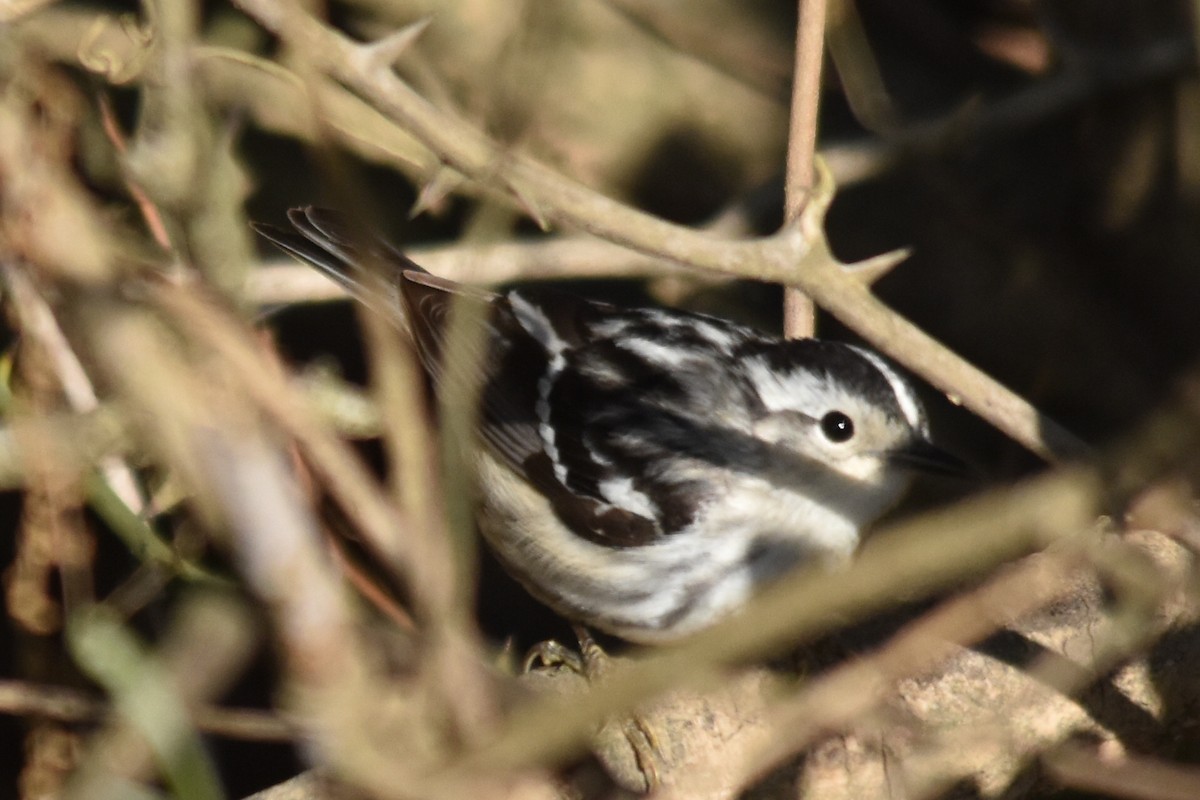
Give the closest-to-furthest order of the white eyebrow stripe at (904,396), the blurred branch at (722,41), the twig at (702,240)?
the twig at (702,240) < the white eyebrow stripe at (904,396) < the blurred branch at (722,41)

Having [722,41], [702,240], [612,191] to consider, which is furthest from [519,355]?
[722,41]

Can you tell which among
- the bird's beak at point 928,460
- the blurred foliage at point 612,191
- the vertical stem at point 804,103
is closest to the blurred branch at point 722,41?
the blurred foliage at point 612,191

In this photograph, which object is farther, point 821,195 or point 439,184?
point 821,195

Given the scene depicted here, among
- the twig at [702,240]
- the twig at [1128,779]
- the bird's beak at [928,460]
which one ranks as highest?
the twig at [1128,779]

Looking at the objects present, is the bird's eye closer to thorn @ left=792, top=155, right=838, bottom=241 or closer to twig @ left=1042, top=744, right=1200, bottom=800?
thorn @ left=792, top=155, right=838, bottom=241

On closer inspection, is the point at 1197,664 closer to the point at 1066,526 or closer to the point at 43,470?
the point at 1066,526

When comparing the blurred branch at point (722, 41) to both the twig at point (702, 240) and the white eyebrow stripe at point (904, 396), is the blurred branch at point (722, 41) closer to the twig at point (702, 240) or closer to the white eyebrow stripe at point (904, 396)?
the white eyebrow stripe at point (904, 396)

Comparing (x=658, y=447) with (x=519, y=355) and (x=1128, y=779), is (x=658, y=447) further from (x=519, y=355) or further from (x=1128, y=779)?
(x=1128, y=779)
